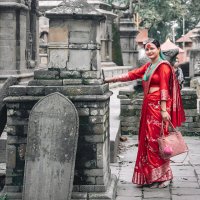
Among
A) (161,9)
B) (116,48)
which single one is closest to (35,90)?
(116,48)

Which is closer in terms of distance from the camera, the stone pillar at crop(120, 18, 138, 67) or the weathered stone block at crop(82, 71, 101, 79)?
the weathered stone block at crop(82, 71, 101, 79)

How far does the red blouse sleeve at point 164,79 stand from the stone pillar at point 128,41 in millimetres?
24476

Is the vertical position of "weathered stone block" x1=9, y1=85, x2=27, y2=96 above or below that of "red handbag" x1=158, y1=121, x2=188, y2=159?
above

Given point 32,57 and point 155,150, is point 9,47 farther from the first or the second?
point 155,150

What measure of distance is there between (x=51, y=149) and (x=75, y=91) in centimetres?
72

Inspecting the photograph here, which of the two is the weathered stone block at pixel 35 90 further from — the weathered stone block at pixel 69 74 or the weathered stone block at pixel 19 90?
the weathered stone block at pixel 69 74

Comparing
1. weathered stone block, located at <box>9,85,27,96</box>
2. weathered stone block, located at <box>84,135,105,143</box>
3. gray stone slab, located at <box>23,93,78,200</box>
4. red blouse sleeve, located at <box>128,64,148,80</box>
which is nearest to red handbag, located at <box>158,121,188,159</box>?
red blouse sleeve, located at <box>128,64,148,80</box>

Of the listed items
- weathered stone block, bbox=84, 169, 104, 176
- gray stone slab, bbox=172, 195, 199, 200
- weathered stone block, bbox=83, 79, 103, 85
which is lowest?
gray stone slab, bbox=172, 195, 199, 200

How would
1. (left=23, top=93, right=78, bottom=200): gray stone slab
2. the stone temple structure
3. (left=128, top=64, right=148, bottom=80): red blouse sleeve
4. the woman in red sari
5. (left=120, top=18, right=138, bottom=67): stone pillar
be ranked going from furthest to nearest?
1. (left=120, top=18, right=138, bottom=67): stone pillar
2. the stone temple structure
3. (left=128, top=64, right=148, bottom=80): red blouse sleeve
4. the woman in red sari
5. (left=23, top=93, right=78, bottom=200): gray stone slab

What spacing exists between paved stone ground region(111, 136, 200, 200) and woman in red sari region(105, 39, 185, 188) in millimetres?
173

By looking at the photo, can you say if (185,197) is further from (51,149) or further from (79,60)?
(79,60)

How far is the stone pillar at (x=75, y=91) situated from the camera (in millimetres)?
5590

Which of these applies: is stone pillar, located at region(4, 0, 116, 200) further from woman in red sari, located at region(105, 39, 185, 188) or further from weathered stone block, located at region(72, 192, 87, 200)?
woman in red sari, located at region(105, 39, 185, 188)

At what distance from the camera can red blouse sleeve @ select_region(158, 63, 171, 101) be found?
239 inches
